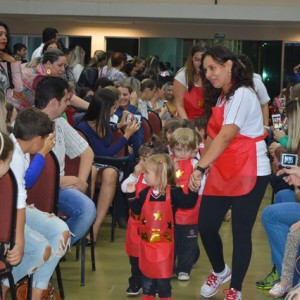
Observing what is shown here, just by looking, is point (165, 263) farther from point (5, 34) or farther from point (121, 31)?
point (121, 31)

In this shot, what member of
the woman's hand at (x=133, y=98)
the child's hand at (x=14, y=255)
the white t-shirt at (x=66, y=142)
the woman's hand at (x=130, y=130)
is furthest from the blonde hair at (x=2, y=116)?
the woman's hand at (x=133, y=98)

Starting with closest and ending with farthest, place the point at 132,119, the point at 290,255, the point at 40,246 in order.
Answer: the point at 40,246 < the point at 290,255 < the point at 132,119

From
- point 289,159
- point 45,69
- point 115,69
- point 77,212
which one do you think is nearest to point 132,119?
point 45,69

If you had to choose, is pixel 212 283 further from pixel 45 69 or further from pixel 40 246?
pixel 45 69

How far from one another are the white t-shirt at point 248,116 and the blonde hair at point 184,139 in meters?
0.72

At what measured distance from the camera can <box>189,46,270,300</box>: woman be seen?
505 centimetres

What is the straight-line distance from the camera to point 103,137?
23.7ft

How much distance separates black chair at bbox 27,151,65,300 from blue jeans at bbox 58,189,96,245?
58cm

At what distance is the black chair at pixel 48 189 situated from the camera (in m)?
4.91

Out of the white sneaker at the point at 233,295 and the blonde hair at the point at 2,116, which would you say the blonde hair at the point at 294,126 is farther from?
the blonde hair at the point at 2,116

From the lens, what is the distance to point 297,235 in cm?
516

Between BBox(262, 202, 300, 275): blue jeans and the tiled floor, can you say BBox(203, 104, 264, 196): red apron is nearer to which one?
BBox(262, 202, 300, 275): blue jeans

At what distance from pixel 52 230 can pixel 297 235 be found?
156 centimetres

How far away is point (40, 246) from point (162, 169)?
3.24ft
